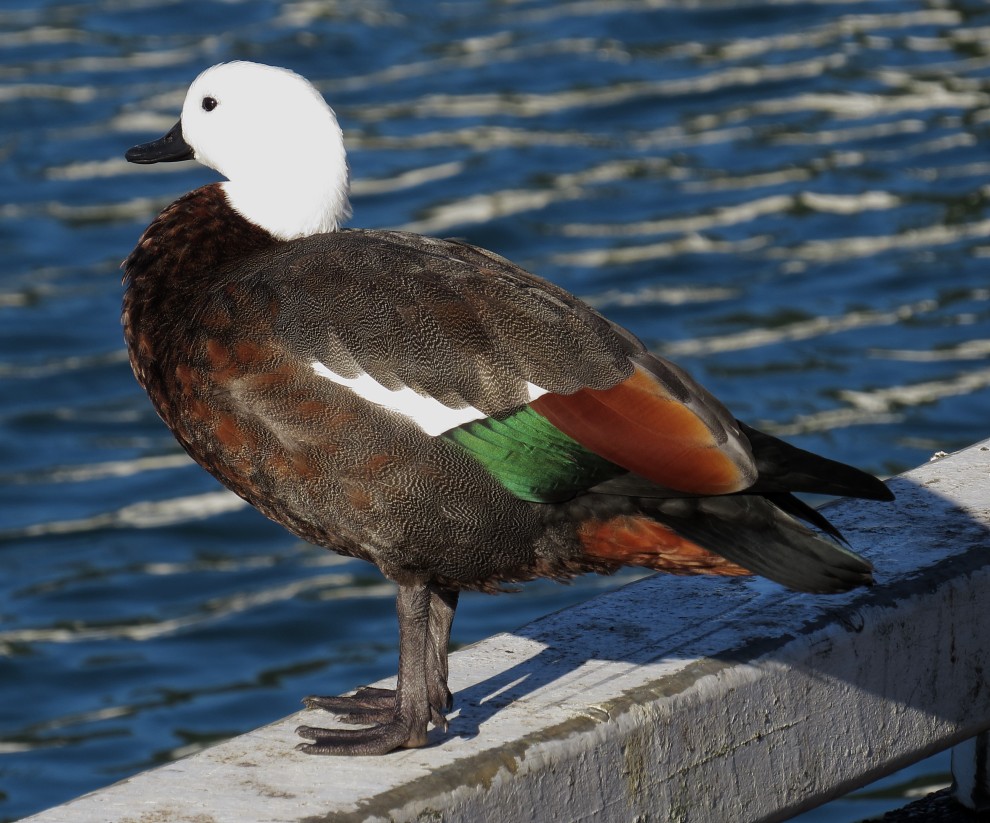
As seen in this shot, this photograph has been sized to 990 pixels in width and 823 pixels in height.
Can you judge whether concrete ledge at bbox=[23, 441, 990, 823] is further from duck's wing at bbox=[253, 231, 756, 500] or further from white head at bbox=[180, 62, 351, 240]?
white head at bbox=[180, 62, 351, 240]

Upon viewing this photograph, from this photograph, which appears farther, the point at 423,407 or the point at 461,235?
the point at 461,235

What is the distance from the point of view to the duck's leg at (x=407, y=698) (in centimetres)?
302

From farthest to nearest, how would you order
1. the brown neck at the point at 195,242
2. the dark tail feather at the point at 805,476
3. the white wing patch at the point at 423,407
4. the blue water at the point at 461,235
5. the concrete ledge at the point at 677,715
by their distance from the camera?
the blue water at the point at 461,235 → the brown neck at the point at 195,242 → the white wing patch at the point at 423,407 → the dark tail feather at the point at 805,476 → the concrete ledge at the point at 677,715

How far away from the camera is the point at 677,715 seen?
300 centimetres

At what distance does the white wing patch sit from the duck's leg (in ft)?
1.09

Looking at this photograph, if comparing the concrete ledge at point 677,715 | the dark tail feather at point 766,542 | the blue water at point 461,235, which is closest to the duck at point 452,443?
the dark tail feather at point 766,542

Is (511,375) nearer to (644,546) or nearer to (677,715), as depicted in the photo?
(644,546)

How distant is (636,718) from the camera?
117 inches

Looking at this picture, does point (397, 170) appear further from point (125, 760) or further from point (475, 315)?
Result: point (475, 315)

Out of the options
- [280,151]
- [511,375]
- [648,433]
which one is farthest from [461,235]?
[648,433]


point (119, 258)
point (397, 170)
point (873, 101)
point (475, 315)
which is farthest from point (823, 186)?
point (475, 315)

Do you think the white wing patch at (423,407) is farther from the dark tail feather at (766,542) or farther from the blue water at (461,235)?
the blue water at (461,235)

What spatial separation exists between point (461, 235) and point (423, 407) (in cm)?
629

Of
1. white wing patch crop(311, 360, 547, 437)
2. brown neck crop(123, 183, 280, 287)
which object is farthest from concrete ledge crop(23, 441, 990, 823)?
brown neck crop(123, 183, 280, 287)
